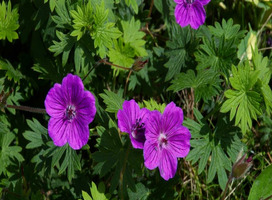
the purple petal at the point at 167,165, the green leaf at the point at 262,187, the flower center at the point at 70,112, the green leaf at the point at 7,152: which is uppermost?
the flower center at the point at 70,112

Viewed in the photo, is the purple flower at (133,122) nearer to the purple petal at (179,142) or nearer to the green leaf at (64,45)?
the purple petal at (179,142)

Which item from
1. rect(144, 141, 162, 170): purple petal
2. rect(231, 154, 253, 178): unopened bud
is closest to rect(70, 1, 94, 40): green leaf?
rect(144, 141, 162, 170): purple petal

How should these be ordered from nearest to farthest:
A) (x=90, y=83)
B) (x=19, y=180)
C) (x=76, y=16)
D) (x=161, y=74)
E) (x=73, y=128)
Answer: (x=73, y=128) → (x=76, y=16) → (x=19, y=180) → (x=90, y=83) → (x=161, y=74)

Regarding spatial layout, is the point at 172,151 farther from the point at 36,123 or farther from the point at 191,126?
the point at 36,123

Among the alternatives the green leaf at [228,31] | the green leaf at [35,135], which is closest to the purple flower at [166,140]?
the green leaf at [35,135]

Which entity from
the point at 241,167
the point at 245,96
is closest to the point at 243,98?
the point at 245,96

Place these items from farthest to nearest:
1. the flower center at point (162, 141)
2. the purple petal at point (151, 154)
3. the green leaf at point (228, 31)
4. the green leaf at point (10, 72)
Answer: the green leaf at point (228, 31) → the green leaf at point (10, 72) → the flower center at point (162, 141) → the purple petal at point (151, 154)

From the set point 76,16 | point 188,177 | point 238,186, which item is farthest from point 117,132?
point 238,186

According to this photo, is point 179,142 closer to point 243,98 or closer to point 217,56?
point 243,98
